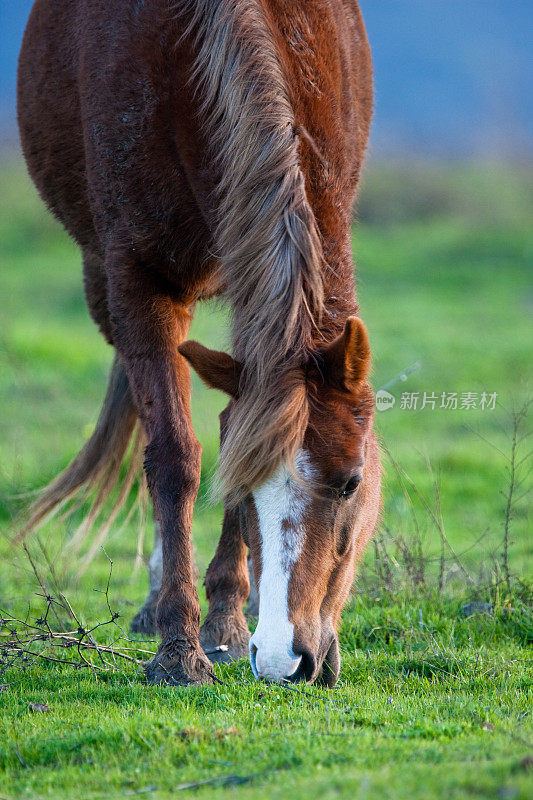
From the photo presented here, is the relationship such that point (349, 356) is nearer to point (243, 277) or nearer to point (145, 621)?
point (243, 277)

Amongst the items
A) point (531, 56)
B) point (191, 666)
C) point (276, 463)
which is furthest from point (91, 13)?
point (531, 56)

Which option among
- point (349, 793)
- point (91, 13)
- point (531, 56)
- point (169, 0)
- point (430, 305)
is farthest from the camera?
point (531, 56)

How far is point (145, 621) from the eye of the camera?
4.51 m

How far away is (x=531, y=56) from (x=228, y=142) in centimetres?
7491

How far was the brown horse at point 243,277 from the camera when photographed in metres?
2.93

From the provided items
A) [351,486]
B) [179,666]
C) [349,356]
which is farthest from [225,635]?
[349,356]

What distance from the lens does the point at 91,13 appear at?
13.0ft

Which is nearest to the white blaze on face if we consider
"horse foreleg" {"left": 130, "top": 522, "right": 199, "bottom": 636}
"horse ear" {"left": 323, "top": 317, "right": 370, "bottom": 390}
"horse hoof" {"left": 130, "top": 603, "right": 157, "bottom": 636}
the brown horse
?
the brown horse

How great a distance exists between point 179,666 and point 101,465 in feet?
6.15

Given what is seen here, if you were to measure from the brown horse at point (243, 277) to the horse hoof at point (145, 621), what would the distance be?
56 centimetres

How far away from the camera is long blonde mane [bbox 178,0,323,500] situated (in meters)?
2.92

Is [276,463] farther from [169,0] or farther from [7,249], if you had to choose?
[7,249]

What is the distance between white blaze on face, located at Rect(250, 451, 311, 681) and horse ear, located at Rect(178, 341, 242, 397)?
15.2 inches

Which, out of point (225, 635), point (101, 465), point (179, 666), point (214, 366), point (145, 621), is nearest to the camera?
point (214, 366)
